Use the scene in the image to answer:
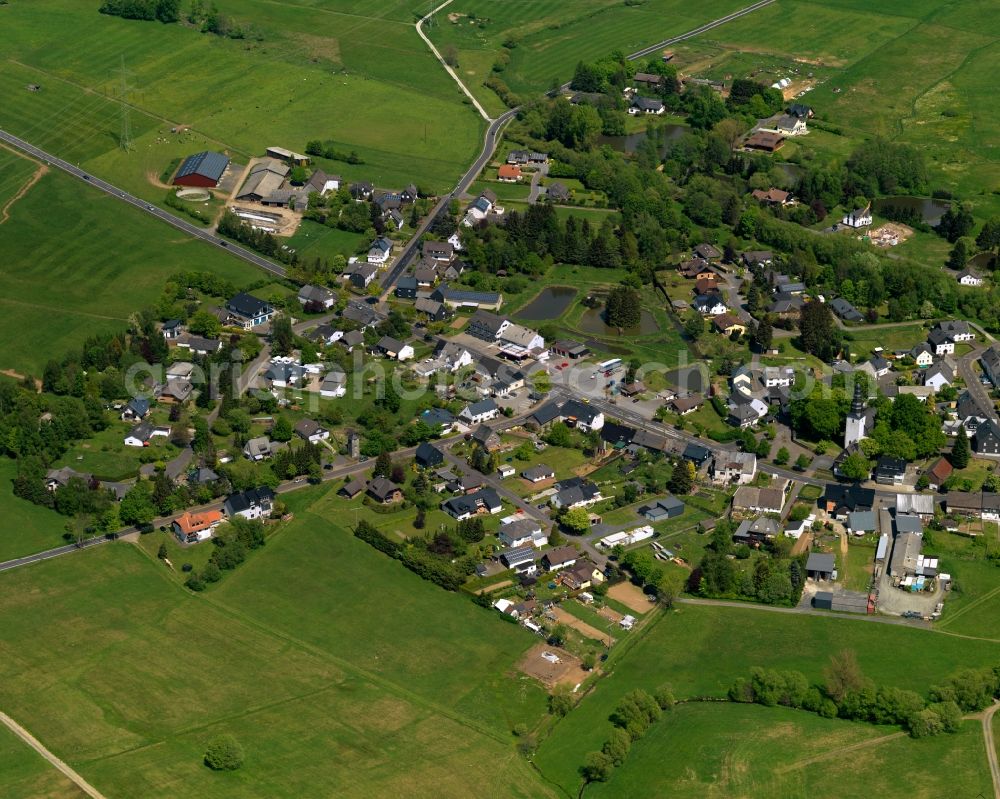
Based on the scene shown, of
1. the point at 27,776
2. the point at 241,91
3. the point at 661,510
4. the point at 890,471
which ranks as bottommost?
the point at 27,776

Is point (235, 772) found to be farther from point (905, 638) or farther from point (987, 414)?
point (987, 414)

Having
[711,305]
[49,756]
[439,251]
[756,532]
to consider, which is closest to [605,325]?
[711,305]

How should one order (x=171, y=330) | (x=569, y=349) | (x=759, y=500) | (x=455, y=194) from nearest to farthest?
(x=759, y=500)
(x=569, y=349)
(x=171, y=330)
(x=455, y=194)

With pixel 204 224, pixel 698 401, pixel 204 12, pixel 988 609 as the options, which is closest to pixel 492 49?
pixel 204 12

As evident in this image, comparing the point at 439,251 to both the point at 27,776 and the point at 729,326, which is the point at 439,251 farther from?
the point at 27,776

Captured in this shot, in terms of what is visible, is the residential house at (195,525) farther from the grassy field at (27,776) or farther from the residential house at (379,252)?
the residential house at (379,252)

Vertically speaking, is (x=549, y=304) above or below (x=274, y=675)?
above

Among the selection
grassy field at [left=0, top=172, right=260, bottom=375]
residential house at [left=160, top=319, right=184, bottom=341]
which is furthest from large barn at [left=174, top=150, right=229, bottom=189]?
residential house at [left=160, top=319, right=184, bottom=341]

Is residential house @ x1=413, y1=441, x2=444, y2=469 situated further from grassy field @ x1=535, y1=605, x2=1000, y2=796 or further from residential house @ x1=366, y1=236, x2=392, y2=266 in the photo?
residential house @ x1=366, y1=236, x2=392, y2=266
